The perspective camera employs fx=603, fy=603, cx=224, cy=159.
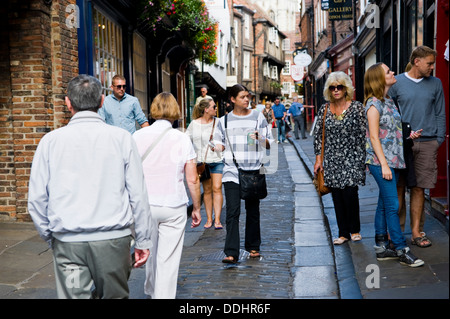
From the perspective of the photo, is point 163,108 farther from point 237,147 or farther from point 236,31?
point 236,31

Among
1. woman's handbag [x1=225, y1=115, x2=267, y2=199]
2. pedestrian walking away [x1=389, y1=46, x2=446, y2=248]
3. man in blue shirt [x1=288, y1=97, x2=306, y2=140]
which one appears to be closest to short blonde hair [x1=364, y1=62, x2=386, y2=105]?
pedestrian walking away [x1=389, y1=46, x2=446, y2=248]

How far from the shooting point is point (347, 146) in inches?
243

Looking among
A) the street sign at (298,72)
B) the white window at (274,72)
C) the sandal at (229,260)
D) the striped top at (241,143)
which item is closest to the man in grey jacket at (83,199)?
the sandal at (229,260)

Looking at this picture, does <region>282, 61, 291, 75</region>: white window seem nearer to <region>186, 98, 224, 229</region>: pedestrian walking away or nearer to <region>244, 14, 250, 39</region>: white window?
<region>244, 14, 250, 39</region>: white window

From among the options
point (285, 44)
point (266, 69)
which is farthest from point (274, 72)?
point (285, 44)

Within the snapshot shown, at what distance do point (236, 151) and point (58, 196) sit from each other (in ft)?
10.0

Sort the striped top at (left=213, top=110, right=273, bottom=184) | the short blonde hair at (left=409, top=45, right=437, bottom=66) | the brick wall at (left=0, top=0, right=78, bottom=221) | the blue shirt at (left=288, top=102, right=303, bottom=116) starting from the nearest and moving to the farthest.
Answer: the short blonde hair at (left=409, top=45, right=437, bottom=66) < the striped top at (left=213, top=110, right=273, bottom=184) < the brick wall at (left=0, top=0, right=78, bottom=221) < the blue shirt at (left=288, top=102, right=303, bottom=116)

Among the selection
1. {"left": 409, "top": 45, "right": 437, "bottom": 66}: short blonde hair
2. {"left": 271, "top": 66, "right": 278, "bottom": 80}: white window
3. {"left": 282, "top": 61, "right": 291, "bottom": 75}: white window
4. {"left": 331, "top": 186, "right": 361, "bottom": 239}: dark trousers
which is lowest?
{"left": 331, "top": 186, "right": 361, "bottom": 239}: dark trousers

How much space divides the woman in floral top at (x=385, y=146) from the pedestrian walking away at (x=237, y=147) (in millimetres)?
1101

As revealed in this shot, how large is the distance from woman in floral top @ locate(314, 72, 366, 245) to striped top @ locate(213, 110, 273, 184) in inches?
26.6

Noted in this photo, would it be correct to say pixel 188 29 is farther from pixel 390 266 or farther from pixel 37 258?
pixel 390 266

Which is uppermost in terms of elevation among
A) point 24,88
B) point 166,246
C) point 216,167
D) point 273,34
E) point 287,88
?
point 273,34

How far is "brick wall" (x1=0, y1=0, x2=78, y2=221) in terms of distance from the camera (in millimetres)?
7730

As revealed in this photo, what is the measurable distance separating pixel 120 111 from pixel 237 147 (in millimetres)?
2798
